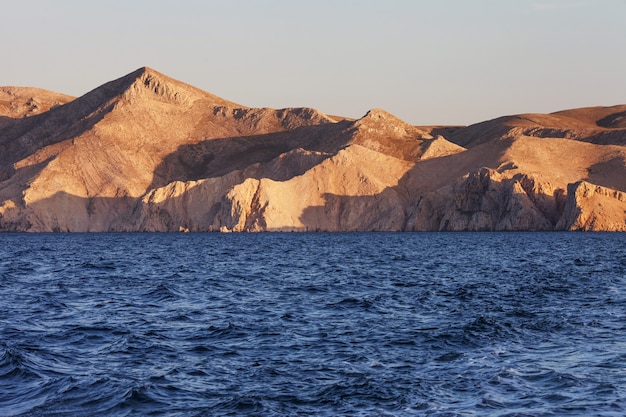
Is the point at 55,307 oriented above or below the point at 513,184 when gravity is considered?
below

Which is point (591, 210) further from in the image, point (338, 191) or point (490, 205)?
point (338, 191)

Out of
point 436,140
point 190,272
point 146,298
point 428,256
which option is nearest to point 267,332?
point 146,298

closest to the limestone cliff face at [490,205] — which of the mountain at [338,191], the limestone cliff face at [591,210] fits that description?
the mountain at [338,191]

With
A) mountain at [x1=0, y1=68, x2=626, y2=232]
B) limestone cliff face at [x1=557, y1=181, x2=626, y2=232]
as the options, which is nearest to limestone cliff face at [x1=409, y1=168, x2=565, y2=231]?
mountain at [x1=0, y1=68, x2=626, y2=232]

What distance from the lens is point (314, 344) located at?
97.0 ft

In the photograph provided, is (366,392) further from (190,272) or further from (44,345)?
(190,272)

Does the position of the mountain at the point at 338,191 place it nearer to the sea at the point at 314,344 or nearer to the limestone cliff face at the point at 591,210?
the limestone cliff face at the point at 591,210

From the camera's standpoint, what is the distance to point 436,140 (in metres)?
198

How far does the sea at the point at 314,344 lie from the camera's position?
73.3 feet

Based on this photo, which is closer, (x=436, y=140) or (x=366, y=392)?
(x=366, y=392)

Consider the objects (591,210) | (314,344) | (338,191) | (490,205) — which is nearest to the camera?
(314,344)

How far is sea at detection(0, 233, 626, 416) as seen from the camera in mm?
22344

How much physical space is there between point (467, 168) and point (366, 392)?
154 m

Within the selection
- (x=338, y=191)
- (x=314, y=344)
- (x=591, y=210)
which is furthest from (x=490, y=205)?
(x=314, y=344)
